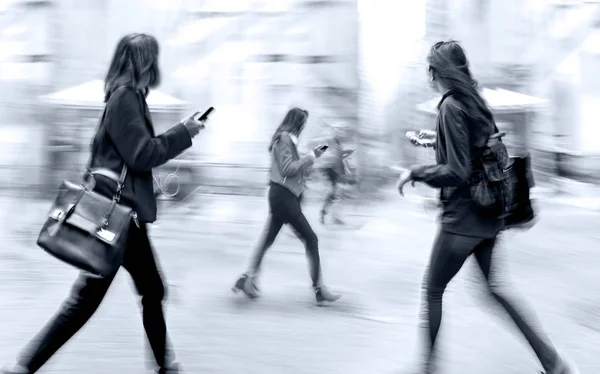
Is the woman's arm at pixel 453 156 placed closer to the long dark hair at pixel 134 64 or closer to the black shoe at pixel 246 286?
the long dark hair at pixel 134 64

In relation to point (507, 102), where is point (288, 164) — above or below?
above

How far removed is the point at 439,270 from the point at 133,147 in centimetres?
147

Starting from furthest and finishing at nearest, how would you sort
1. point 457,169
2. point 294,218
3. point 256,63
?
point 256,63, point 294,218, point 457,169

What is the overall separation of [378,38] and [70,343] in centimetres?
901

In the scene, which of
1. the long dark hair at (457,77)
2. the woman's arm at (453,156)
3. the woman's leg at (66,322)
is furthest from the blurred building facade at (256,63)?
the woman's leg at (66,322)

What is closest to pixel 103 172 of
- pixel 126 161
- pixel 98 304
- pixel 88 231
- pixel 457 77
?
pixel 126 161

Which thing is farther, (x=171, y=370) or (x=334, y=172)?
(x=334, y=172)

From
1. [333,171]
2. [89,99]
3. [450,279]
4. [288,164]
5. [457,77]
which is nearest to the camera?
[457,77]

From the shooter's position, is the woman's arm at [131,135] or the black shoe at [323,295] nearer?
the woman's arm at [131,135]

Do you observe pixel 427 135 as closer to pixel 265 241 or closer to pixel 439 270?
pixel 439 270

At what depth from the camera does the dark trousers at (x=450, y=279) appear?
4.68 metres

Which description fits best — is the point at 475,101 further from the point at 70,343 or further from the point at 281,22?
the point at 281,22

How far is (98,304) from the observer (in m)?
4.45

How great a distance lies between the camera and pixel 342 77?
1296cm
